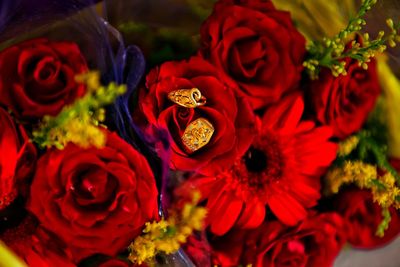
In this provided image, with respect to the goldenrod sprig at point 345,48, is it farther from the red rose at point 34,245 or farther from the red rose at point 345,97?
the red rose at point 34,245

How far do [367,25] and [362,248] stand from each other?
29 cm

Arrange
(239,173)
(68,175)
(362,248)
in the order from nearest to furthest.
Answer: (68,175) → (239,173) → (362,248)

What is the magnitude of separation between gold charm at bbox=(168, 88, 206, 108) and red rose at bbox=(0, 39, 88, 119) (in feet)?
0.29

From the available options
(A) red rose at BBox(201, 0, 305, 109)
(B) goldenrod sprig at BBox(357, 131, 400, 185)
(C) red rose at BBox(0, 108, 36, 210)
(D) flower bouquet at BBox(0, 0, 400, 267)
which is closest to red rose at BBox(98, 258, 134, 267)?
(D) flower bouquet at BBox(0, 0, 400, 267)

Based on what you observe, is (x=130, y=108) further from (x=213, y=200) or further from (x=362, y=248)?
(x=362, y=248)

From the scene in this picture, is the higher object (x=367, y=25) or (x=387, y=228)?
(x=367, y=25)

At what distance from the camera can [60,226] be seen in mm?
554

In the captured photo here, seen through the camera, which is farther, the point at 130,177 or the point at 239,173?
the point at 239,173

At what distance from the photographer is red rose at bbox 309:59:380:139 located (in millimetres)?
692

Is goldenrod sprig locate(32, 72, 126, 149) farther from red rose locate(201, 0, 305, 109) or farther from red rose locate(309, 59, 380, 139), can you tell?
red rose locate(309, 59, 380, 139)

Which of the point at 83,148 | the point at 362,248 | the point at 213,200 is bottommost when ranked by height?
the point at 362,248

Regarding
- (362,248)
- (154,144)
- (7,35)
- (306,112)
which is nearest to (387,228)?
(362,248)

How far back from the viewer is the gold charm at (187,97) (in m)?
0.59

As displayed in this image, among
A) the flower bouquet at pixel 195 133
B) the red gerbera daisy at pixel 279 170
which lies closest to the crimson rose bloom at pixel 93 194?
the flower bouquet at pixel 195 133
